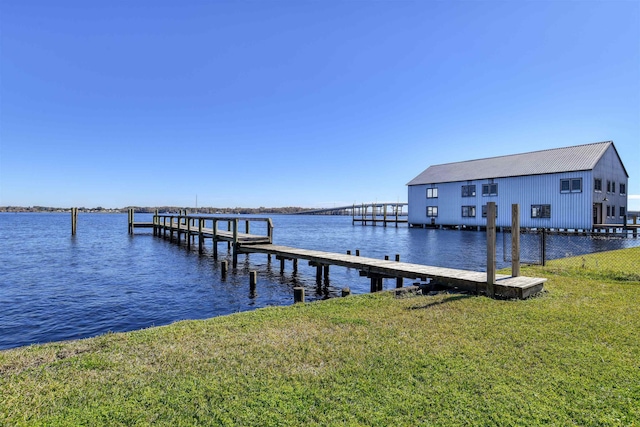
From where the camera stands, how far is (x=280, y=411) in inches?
146

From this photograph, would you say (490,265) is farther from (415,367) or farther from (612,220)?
(612,220)

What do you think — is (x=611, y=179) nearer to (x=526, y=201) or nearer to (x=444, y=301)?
(x=526, y=201)

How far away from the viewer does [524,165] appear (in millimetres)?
42938

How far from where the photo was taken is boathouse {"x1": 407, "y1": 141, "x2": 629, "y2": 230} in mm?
36812

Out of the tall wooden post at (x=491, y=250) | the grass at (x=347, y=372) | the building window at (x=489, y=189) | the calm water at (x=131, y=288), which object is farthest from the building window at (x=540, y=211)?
the grass at (x=347, y=372)

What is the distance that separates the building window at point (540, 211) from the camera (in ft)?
129

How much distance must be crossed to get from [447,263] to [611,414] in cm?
1717

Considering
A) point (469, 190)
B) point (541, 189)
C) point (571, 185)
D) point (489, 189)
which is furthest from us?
point (469, 190)

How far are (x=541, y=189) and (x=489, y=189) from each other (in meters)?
5.83

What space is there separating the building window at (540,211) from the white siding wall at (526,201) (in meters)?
0.35

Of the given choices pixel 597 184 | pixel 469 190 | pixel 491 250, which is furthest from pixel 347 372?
pixel 469 190

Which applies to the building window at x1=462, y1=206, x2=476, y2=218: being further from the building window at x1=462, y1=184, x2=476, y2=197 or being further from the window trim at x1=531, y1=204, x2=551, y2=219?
the window trim at x1=531, y1=204, x2=551, y2=219

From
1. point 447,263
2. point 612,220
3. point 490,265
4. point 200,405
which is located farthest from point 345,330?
point 612,220

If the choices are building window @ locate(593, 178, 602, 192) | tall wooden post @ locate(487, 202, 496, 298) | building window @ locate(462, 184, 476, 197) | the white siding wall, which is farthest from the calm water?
building window @ locate(462, 184, 476, 197)
